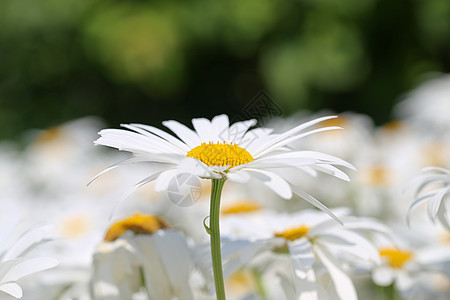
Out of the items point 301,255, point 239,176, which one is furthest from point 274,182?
point 301,255

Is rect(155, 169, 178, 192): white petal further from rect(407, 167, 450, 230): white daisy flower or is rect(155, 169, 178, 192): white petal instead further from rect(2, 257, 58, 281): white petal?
rect(407, 167, 450, 230): white daisy flower

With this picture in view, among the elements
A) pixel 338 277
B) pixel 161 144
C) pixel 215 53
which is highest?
pixel 215 53

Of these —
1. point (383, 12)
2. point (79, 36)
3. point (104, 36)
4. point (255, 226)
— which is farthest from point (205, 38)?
point (255, 226)

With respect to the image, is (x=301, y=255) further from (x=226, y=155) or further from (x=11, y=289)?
(x=11, y=289)

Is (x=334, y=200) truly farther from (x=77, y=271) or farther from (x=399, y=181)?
(x=77, y=271)

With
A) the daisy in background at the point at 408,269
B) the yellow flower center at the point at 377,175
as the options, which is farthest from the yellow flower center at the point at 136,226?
the yellow flower center at the point at 377,175
